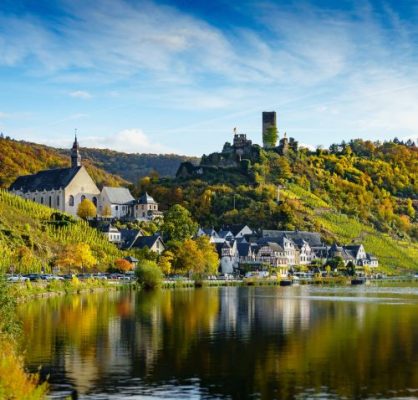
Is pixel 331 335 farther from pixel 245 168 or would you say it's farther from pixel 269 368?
pixel 245 168

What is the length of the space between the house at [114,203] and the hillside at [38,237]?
18.6m

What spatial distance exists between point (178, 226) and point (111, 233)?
33.6 feet

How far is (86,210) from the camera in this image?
400ft

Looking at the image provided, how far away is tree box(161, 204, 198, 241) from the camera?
369 ft

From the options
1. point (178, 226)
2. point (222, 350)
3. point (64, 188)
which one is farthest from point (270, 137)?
point (222, 350)

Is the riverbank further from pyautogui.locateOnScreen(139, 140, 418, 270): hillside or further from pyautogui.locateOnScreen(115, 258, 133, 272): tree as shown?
pyautogui.locateOnScreen(139, 140, 418, 270): hillside

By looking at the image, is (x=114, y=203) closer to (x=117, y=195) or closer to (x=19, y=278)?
(x=117, y=195)

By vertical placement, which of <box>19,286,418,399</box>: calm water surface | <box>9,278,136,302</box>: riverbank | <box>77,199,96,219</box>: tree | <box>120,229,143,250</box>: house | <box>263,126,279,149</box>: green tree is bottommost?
<box>19,286,418,399</box>: calm water surface

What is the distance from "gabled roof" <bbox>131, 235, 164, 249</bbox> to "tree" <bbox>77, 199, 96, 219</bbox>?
17.9 metres

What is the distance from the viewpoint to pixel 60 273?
83.3 meters

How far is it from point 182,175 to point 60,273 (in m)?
86.7

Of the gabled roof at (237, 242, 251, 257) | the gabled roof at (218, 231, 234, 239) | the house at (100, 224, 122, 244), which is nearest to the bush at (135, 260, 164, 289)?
the house at (100, 224, 122, 244)

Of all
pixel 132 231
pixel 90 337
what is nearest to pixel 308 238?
pixel 132 231

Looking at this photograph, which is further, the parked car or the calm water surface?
the parked car
